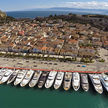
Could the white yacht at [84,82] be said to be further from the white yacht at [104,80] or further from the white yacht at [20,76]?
the white yacht at [20,76]

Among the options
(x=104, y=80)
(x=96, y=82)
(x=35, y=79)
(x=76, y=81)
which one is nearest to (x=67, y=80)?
(x=76, y=81)

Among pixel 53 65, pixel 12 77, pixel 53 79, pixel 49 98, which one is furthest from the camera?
pixel 53 65

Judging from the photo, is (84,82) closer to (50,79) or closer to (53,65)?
(50,79)

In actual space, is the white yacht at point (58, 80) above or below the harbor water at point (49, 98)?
above

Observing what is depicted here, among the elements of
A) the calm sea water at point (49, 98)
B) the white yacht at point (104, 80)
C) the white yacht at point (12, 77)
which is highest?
the white yacht at point (104, 80)

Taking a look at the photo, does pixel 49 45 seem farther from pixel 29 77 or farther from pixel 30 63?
pixel 29 77

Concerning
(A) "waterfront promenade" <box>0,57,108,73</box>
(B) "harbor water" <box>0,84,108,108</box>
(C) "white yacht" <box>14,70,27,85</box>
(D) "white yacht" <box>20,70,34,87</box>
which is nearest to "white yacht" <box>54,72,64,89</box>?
(B) "harbor water" <box>0,84,108,108</box>

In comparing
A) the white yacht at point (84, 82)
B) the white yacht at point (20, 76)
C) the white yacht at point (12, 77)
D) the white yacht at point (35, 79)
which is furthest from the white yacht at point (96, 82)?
the white yacht at point (12, 77)
